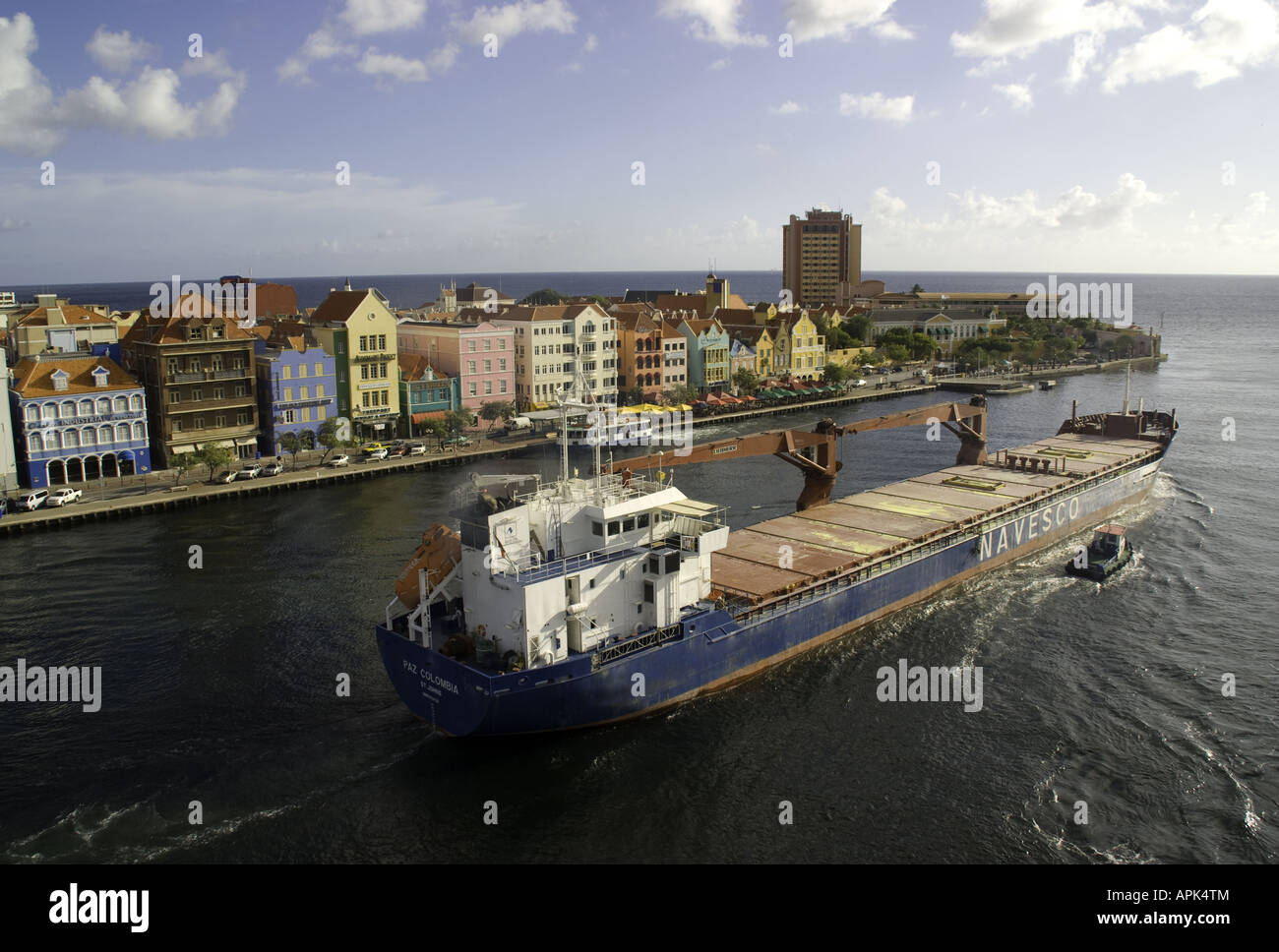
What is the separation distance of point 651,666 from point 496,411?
144ft

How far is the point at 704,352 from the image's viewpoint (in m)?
82.5

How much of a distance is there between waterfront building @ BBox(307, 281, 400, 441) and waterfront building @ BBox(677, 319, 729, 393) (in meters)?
28.1

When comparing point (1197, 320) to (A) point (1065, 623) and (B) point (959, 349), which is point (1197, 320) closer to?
(B) point (959, 349)

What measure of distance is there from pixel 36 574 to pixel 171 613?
8.39 meters

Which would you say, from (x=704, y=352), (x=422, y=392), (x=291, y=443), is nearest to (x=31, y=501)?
(x=291, y=443)

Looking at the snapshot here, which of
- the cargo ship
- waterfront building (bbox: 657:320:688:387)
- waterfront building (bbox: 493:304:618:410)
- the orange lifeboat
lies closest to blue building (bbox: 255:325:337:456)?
waterfront building (bbox: 493:304:618:410)

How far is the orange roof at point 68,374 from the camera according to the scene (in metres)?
48.5

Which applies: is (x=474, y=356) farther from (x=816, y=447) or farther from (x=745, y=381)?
(x=816, y=447)

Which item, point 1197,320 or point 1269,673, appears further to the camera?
point 1197,320

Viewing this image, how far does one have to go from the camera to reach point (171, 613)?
107 feet

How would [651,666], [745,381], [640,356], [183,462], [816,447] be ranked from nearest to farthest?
[651,666]
[816,447]
[183,462]
[640,356]
[745,381]

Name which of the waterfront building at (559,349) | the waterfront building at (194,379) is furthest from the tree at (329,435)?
the waterfront building at (559,349)

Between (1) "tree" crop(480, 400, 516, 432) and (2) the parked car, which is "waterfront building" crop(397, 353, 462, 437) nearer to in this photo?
(1) "tree" crop(480, 400, 516, 432)
